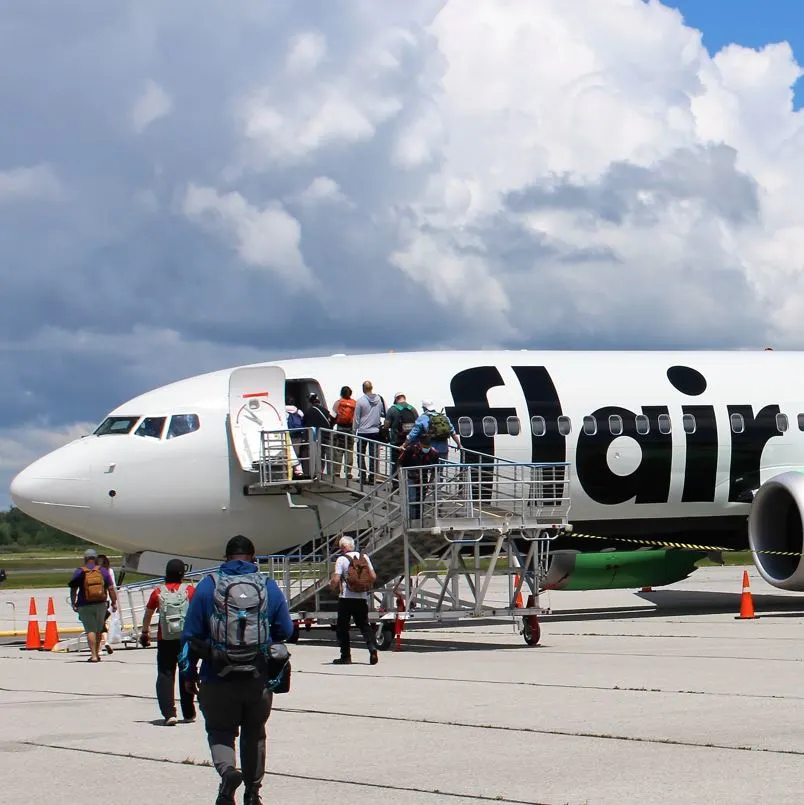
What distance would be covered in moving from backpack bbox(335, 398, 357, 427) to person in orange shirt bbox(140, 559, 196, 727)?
28.0 ft

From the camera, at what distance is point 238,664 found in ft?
30.0

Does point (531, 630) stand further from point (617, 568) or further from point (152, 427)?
point (152, 427)

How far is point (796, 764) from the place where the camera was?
10.3 meters

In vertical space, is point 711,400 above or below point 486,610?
above

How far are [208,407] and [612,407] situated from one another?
295 inches

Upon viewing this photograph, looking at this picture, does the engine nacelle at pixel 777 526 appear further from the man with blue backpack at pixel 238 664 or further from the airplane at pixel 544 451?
the man with blue backpack at pixel 238 664

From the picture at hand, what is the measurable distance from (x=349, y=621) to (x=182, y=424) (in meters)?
6.11

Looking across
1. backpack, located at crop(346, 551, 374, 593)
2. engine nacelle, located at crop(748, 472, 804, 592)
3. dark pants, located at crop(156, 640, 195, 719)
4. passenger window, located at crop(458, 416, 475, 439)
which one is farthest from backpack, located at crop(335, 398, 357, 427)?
dark pants, located at crop(156, 640, 195, 719)

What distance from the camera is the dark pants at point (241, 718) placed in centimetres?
920

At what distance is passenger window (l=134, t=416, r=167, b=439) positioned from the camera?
24.5m

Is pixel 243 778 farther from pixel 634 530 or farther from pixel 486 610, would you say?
pixel 634 530

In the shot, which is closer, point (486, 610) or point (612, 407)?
point (486, 610)

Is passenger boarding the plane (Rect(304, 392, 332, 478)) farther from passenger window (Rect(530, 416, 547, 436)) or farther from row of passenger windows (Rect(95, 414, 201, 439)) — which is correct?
passenger window (Rect(530, 416, 547, 436))

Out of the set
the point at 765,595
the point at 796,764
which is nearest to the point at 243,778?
the point at 796,764
